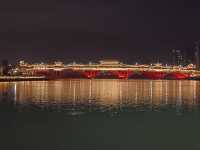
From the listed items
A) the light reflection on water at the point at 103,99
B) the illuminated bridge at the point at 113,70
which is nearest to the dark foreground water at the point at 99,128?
the light reflection on water at the point at 103,99

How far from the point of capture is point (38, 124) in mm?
19219

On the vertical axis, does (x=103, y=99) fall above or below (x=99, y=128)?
above

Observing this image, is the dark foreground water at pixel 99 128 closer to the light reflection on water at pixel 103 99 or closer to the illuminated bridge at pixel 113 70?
the light reflection on water at pixel 103 99

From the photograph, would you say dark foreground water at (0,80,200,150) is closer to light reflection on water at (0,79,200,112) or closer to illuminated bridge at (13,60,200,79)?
light reflection on water at (0,79,200,112)

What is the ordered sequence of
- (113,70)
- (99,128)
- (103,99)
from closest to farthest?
(99,128) < (103,99) < (113,70)

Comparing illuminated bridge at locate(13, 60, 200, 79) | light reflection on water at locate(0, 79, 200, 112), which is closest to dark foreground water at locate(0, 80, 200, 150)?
light reflection on water at locate(0, 79, 200, 112)

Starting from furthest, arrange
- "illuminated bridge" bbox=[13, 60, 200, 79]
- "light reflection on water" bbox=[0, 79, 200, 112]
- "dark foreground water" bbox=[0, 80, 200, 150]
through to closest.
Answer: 1. "illuminated bridge" bbox=[13, 60, 200, 79]
2. "light reflection on water" bbox=[0, 79, 200, 112]
3. "dark foreground water" bbox=[0, 80, 200, 150]

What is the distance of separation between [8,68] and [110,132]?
9130 centimetres

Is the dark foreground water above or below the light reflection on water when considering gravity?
below

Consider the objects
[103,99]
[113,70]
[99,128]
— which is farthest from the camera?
[113,70]

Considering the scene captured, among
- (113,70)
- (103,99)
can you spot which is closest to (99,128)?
(103,99)

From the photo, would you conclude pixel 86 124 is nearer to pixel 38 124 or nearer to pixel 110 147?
pixel 38 124

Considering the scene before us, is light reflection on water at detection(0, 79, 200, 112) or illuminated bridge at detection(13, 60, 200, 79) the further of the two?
illuminated bridge at detection(13, 60, 200, 79)

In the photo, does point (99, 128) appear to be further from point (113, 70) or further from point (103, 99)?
point (113, 70)
